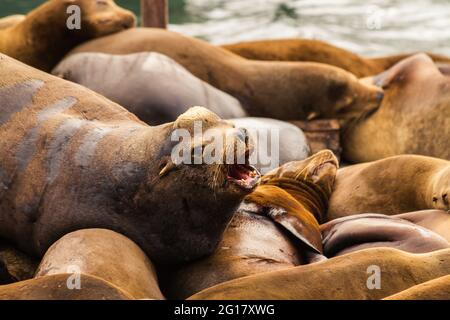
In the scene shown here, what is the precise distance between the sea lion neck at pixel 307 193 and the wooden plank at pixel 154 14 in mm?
3418

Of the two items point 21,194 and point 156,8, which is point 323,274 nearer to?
point 21,194

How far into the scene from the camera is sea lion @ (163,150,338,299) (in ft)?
13.0

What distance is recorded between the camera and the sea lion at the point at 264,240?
3955 millimetres

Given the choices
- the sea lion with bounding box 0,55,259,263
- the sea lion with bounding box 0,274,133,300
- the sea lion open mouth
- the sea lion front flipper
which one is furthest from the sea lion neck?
the sea lion with bounding box 0,274,133,300

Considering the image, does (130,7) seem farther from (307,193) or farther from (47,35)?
(307,193)

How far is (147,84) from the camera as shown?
225 inches

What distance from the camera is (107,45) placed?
6.26 meters

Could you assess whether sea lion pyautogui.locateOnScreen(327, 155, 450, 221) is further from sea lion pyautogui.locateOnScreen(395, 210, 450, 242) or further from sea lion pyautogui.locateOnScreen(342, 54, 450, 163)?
sea lion pyautogui.locateOnScreen(342, 54, 450, 163)

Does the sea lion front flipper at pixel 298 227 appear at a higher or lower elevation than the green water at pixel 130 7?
higher

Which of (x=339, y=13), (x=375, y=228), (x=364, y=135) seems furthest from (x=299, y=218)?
(x=339, y=13)

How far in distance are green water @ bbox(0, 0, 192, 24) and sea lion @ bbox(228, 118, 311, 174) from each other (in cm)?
760

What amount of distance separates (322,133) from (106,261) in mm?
3205

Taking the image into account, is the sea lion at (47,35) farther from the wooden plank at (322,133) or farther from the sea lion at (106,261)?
the sea lion at (106,261)

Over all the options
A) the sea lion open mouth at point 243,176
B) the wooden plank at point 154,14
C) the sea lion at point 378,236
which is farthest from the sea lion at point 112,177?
the wooden plank at point 154,14
